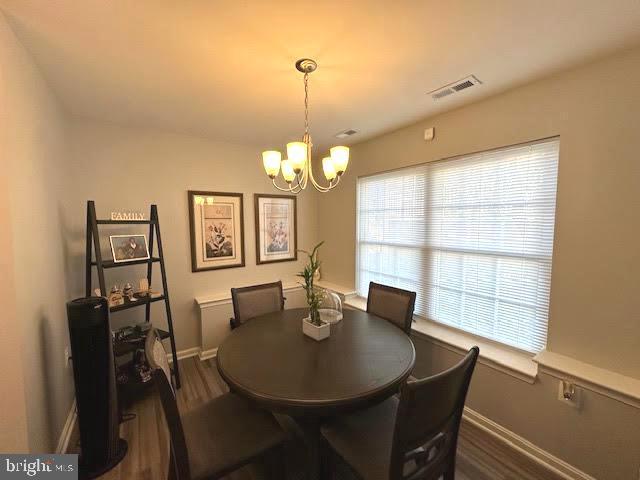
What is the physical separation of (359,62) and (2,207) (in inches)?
79.4

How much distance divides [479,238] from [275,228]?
2.42 metres

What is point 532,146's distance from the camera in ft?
6.23

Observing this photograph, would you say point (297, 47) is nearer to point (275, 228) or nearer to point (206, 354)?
point (275, 228)

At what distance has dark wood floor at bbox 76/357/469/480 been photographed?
65.3 inches

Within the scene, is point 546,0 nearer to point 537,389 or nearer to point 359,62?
point 359,62

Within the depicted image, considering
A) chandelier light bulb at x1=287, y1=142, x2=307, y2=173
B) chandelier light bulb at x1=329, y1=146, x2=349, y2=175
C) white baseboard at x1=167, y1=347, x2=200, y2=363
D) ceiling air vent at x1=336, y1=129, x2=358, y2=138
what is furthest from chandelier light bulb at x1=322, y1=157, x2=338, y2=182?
white baseboard at x1=167, y1=347, x2=200, y2=363

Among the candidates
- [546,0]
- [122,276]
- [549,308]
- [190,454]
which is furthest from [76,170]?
[549,308]

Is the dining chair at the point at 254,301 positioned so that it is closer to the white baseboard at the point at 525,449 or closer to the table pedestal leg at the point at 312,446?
the table pedestal leg at the point at 312,446

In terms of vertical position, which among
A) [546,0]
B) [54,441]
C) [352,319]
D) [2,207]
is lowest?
[54,441]

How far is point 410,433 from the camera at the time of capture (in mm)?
1041

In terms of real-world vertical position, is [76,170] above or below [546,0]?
below

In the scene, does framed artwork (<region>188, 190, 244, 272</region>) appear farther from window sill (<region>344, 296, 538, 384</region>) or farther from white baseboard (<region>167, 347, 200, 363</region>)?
window sill (<region>344, 296, 538, 384</region>)

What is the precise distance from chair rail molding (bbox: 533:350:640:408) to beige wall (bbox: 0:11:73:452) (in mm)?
2976

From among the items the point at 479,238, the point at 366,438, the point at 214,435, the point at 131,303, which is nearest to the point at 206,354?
the point at 131,303
